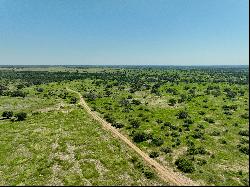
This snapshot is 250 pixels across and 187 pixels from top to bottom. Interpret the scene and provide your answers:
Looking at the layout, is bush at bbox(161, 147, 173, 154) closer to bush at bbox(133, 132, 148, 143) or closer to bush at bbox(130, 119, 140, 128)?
bush at bbox(133, 132, 148, 143)

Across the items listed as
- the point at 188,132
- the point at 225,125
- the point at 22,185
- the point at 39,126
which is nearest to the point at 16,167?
the point at 22,185

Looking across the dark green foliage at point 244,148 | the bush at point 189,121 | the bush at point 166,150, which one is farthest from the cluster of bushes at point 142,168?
the bush at point 189,121

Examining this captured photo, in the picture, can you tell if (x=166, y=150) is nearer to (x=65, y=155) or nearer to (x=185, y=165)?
(x=185, y=165)

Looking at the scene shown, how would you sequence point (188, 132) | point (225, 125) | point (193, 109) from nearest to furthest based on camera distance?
point (188, 132), point (225, 125), point (193, 109)

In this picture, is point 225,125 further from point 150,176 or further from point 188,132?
point 150,176

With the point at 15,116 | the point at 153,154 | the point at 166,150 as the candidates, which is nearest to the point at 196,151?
the point at 166,150

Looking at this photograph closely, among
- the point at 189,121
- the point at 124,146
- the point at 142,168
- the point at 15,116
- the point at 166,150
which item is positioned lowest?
the point at 15,116

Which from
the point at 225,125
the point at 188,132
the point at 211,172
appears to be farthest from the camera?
the point at 225,125

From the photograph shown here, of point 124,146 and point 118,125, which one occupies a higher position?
point 118,125
